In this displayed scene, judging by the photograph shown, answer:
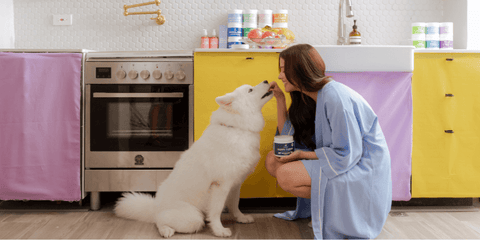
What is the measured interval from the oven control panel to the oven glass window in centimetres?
4

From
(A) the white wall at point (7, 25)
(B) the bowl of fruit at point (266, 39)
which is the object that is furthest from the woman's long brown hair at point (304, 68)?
(A) the white wall at point (7, 25)

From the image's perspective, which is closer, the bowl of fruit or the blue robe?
the blue robe

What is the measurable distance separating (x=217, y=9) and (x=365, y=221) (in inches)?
85.6

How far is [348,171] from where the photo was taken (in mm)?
1697

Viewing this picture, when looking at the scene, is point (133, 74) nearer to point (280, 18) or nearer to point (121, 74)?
point (121, 74)

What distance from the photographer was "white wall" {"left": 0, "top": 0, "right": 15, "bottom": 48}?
9.42 ft

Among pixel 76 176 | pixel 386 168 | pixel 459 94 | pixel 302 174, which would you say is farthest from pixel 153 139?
pixel 459 94

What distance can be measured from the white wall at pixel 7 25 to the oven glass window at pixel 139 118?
123cm

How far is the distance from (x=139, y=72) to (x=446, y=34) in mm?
2402

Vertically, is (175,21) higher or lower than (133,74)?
higher

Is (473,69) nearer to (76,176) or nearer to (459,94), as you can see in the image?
(459,94)

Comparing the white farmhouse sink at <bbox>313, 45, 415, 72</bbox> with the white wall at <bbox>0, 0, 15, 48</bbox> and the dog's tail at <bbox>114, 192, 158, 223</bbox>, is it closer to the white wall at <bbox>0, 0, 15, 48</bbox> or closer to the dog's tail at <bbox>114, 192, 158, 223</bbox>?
the dog's tail at <bbox>114, 192, 158, 223</bbox>

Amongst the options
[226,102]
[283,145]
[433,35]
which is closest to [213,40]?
[226,102]

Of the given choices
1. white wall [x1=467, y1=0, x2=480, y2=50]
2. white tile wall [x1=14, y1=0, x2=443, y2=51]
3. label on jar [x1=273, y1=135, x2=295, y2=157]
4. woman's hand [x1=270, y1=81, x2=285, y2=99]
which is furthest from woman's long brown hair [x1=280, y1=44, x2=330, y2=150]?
white wall [x1=467, y1=0, x2=480, y2=50]
